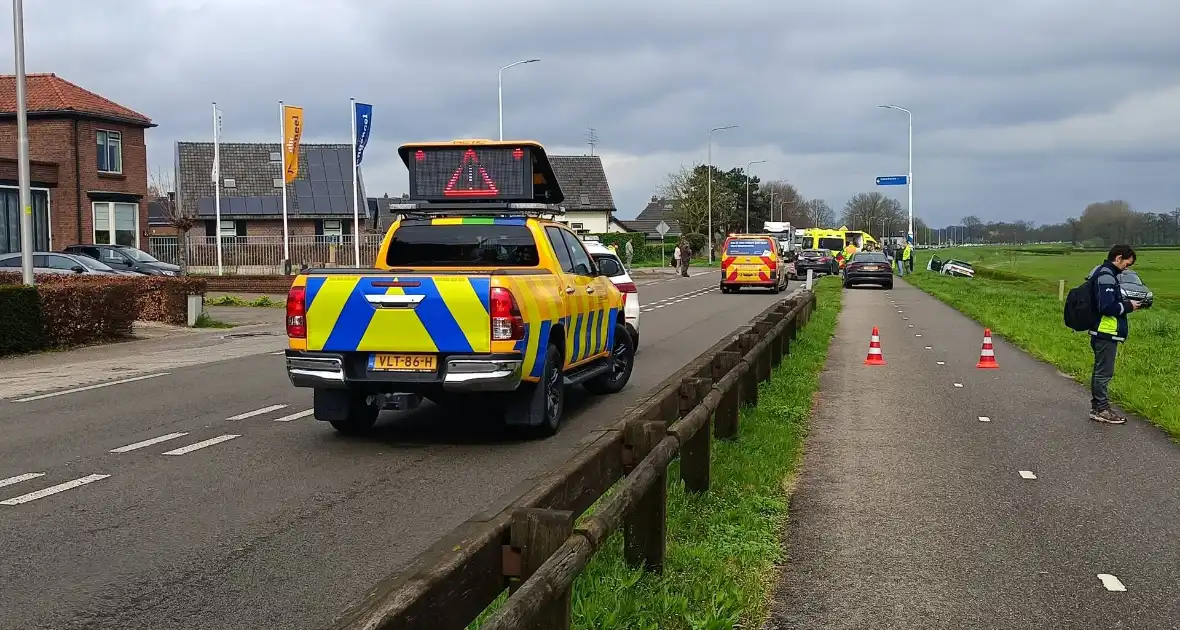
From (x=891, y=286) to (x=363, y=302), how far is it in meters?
36.3

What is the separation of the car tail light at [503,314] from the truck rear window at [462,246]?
1.91 m

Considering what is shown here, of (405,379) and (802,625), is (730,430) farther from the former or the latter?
(802,625)

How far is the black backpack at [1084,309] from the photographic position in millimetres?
10164

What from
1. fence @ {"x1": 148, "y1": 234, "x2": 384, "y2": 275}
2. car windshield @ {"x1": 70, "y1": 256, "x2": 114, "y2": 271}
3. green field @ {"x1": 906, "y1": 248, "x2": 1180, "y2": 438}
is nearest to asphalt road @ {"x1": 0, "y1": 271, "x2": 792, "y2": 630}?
green field @ {"x1": 906, "y1": 248, "x2": 1180, "y2": 438}

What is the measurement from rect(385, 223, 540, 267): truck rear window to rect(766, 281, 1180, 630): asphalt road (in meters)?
3.19

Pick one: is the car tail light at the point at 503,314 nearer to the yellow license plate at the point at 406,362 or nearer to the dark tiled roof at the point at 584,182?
the yellow license plate at the point at 406,362

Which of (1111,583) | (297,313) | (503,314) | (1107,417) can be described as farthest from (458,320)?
(1107,417)

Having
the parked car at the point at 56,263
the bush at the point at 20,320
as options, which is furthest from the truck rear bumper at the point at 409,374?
the parked car at the point at 56,263

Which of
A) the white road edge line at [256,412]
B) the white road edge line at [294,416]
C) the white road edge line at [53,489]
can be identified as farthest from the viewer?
the white road edge line at [256,412]

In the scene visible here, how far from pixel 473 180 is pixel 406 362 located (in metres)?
3.98

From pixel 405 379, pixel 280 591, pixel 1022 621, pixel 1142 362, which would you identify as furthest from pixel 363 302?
pixel 1142 362

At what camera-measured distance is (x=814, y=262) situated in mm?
52719

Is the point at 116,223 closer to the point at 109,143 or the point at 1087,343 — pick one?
the point at 109,143

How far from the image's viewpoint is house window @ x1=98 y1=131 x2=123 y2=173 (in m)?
40.3
